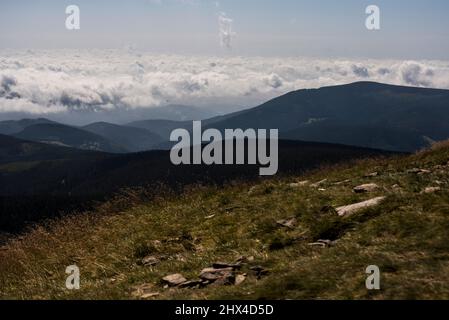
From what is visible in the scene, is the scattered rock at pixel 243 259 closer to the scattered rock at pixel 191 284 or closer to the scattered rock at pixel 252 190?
the scattered rock at pixel 191 284

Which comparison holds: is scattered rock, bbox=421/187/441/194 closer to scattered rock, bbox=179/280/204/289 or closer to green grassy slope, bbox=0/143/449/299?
green grassy slope, bbox=0/143/449/299

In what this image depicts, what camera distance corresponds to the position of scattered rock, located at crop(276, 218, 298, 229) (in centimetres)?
1259

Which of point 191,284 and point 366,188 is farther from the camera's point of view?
point 366,188

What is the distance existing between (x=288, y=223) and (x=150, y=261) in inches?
150

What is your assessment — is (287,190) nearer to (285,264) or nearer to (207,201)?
(207,201)

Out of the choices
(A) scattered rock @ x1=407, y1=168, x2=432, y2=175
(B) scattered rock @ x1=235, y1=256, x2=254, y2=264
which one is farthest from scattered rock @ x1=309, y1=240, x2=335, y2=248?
(A) scattered rock @ x1=407, y1=168, x2=432, y2=175

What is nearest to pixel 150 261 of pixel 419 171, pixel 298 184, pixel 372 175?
pixel 298 184

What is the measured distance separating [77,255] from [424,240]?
360 inches

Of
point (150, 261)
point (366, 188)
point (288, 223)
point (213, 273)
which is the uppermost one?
point (366, 188)

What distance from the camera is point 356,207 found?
12484 mm

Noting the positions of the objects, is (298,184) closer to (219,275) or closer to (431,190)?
(431,190)

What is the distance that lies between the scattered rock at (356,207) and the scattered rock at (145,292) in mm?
5462
